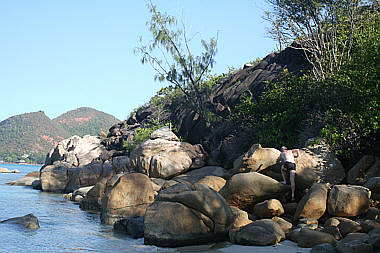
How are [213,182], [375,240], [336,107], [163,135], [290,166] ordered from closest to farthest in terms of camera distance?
[375,240] → [290,166] → [213,182] → [336,107] → [163,135]

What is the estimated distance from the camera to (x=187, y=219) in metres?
7.98

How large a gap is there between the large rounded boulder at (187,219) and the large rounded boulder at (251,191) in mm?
1594

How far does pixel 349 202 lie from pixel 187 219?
3926mm

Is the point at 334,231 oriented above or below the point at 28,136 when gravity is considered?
below

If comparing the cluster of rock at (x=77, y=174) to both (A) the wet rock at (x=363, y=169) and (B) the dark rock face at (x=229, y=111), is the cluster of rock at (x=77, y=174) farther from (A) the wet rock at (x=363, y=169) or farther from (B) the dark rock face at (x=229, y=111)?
(A) the wet rock at (x=363, y=169)

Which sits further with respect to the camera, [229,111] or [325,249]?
[229,111]

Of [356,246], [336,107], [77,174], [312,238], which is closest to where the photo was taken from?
[356,246]

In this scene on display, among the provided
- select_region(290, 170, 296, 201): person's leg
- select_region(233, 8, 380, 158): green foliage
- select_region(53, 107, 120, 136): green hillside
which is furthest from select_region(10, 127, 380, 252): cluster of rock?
select_region(53, 107, 120, 136): green hillside

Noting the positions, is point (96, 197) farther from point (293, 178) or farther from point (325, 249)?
point (325, 249)

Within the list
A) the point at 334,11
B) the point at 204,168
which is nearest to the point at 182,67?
the point at 204,168

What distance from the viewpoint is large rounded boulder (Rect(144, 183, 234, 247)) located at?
7.85m

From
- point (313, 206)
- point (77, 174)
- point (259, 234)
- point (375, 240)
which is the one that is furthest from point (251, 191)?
point (77, 174)

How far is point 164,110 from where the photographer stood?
105 ft

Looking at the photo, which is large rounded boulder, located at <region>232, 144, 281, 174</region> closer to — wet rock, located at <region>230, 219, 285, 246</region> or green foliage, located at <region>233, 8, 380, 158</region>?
green foliage, located at <region>233, 8, 380, 158</region>
